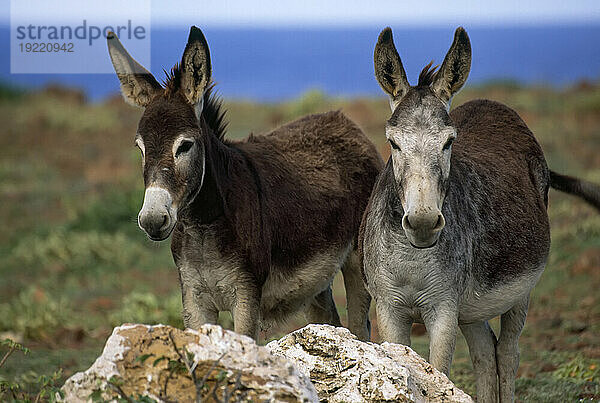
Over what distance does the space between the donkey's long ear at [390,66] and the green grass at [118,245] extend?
2409 mm

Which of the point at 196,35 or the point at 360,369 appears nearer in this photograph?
the point at 360,369

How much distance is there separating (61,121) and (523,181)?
731 inches

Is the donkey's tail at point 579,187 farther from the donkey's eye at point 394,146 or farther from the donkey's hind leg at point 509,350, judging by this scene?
the donkey's eye at point 394,146

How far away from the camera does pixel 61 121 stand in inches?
880

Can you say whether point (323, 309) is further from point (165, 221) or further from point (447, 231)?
point (165, 221)

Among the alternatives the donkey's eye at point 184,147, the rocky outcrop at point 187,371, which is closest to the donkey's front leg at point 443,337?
the rocky outcrop at point 187,371

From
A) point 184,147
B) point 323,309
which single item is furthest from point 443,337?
point 323,309

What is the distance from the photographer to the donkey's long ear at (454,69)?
4848 mm

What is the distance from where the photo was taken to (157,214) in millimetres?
4656

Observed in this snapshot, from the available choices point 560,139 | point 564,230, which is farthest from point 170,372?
point 560,139

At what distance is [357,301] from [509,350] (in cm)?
146

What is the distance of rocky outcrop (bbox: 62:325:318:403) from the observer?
11.4ft

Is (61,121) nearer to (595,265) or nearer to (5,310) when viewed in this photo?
(5,310)

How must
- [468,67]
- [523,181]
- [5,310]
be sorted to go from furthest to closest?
[5,310], [523,181], [468,67]
